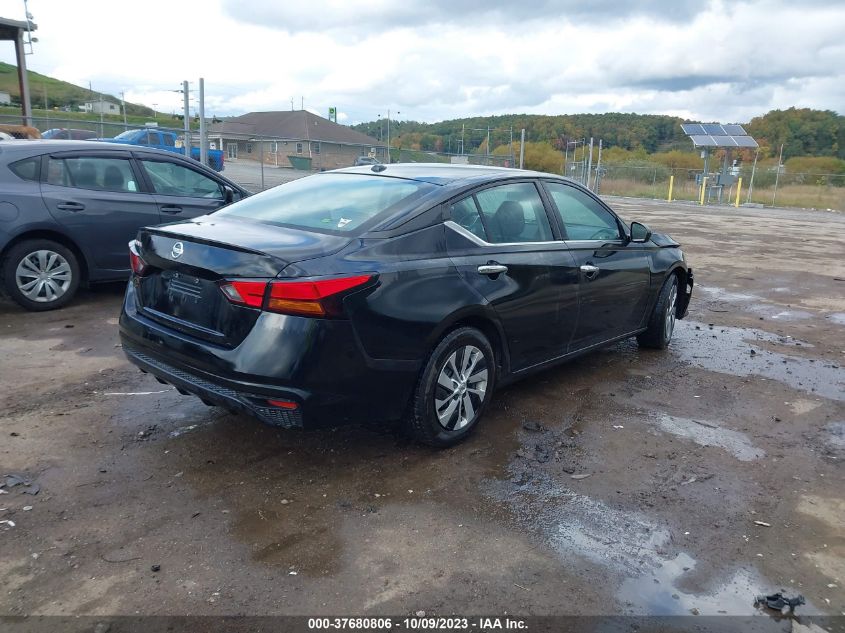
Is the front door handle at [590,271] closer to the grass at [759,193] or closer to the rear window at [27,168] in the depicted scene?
the rear window at [27,168]

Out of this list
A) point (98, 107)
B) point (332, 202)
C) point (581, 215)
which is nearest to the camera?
point (332, 202)

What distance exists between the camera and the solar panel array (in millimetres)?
34641

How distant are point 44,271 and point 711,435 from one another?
615 centimetres

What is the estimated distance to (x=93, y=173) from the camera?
23.6 ft

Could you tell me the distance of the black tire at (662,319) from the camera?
6.15m

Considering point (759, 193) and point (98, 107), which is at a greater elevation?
point (98, 107)

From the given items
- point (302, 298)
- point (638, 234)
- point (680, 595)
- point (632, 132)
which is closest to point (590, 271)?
point (638, 234)

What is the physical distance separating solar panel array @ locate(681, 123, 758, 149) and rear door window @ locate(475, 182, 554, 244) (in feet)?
109

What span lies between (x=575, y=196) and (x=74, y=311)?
16.5 ft

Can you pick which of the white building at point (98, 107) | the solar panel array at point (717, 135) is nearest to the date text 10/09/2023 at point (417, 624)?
the solar panel array at point (717, 135)

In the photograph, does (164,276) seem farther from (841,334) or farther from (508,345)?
(841,334)

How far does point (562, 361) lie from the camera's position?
4988 millimetres

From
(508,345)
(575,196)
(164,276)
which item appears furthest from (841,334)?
(164,276)

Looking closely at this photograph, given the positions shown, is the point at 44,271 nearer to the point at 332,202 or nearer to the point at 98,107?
the point at 332,202
